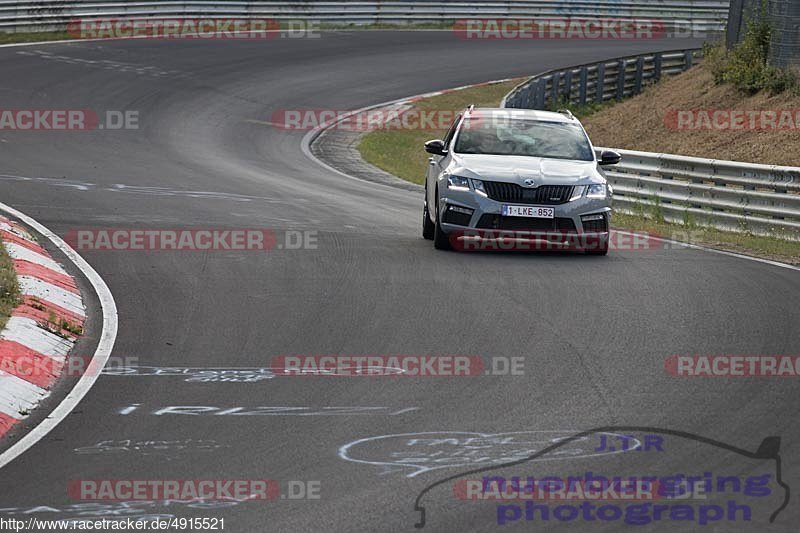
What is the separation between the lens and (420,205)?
19.1m

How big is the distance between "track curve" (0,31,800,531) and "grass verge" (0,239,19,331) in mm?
867

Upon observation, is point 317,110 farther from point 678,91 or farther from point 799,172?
point 799,172

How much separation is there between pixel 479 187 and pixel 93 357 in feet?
19.0

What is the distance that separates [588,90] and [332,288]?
2444 centimetres

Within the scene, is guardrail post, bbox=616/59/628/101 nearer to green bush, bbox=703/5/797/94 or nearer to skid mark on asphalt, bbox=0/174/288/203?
green bush, bbox=703/5/797/94

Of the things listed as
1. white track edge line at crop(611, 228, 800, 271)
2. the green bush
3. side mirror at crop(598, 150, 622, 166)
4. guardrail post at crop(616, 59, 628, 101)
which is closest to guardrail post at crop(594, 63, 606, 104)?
guardrail post at crop(616, 59, 628, 101)

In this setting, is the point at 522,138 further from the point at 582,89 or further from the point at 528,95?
the point at 582,89

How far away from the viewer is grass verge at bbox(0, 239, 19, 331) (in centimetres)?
928

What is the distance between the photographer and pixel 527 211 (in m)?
13.3

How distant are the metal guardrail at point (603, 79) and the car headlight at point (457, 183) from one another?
16801 mm

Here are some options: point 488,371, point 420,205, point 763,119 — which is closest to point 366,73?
point 763,119

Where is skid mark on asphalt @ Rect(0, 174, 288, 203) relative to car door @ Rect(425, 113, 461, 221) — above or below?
below

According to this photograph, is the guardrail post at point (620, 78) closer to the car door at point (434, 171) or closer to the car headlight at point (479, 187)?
the car door at point (434, 171)

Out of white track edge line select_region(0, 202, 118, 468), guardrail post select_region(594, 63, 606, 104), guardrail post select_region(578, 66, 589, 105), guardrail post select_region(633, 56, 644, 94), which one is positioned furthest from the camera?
guardrail post select_region(633, 56, 644, 94)
